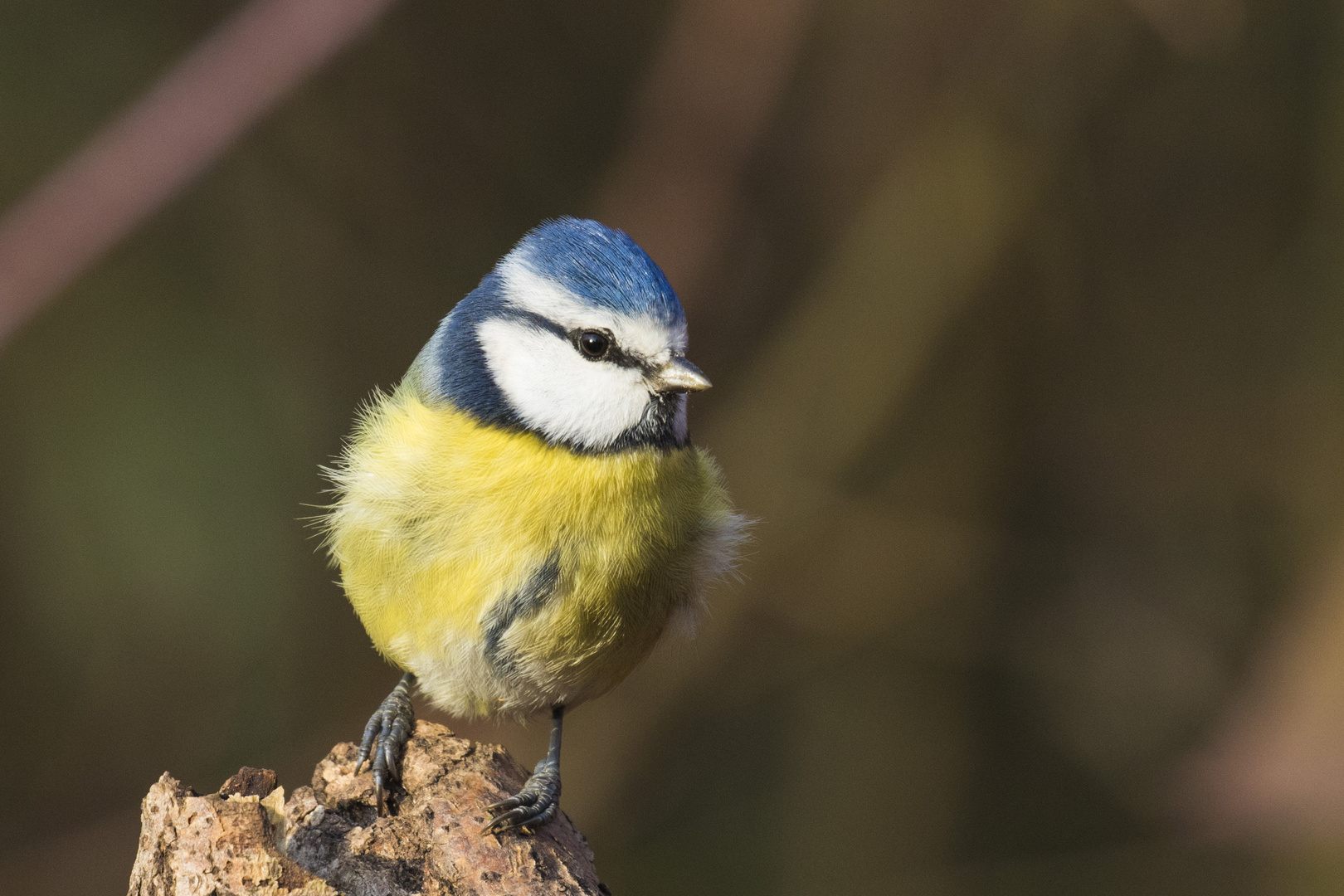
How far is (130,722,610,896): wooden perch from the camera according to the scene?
4.78 feet

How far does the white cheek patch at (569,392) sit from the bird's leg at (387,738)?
1.82 ft

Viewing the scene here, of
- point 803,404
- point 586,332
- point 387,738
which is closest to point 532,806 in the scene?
point 387,738

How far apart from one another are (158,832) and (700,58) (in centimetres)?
263

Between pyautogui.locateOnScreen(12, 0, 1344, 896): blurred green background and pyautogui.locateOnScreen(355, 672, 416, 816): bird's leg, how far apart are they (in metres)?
1.29

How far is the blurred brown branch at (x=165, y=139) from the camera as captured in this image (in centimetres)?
170

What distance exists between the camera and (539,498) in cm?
193

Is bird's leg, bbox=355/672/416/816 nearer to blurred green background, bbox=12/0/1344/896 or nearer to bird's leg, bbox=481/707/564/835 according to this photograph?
bird's leg, bbox=481/707/564/835

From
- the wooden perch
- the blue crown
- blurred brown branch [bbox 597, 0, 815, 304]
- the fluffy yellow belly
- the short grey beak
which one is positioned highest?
blurred brown branch [bbox 597, 0, 815, 304]

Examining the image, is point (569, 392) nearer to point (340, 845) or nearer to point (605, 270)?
point (605, 270)

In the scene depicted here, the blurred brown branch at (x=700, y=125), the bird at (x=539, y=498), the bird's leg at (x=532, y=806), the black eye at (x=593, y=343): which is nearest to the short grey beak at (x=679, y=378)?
the bird at (x=539, y=498)

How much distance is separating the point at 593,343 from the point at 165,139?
760 millimetres

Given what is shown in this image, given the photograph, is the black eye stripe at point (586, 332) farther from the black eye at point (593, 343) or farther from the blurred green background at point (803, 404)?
the blurred green background at point (803, 404)

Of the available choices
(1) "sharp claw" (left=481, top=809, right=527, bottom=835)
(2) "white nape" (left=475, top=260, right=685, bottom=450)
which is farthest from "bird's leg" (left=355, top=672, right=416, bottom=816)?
(2) "white nape" (left=475, top=260, right=685, bottom=450)

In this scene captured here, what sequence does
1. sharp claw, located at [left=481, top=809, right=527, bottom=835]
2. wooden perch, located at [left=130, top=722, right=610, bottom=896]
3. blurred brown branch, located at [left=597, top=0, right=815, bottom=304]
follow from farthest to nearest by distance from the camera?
blurred brown branch, located at [left=597, top=0, right=815, bottom=304]
sharp claw, located at [left=481, top=809, right=527, bottom=835]
wooden perch, located at [left=130, top=722, right=610, bottom=896]
